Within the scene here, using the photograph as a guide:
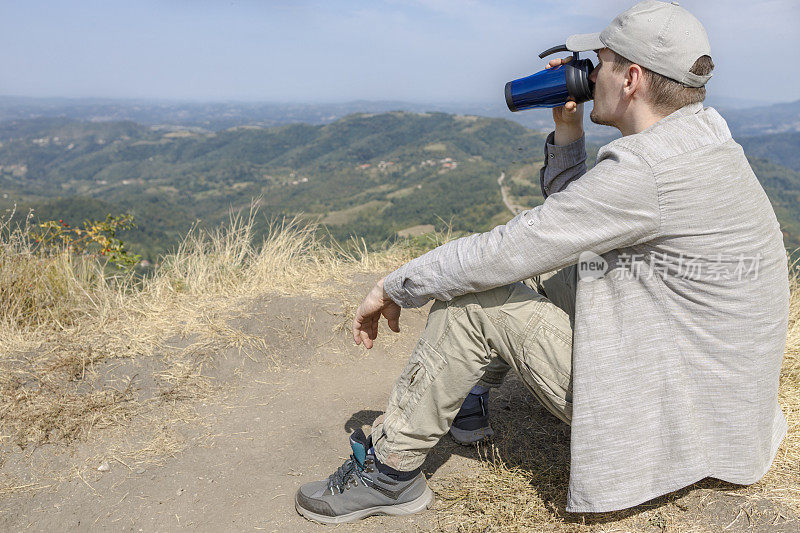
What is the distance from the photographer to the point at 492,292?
59.7 inches

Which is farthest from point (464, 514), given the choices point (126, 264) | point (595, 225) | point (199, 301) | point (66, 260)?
point (126, 264)

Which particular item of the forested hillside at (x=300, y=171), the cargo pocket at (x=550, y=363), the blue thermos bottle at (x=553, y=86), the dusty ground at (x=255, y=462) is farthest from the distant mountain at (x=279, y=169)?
the cargo pocket at (x=550, y=363)

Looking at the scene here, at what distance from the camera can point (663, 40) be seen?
51.1 inches

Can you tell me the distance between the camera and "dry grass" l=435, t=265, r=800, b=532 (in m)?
1.58

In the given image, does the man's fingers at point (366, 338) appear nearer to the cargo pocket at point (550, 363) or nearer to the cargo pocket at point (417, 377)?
the cargo pocket at point (417, 377)

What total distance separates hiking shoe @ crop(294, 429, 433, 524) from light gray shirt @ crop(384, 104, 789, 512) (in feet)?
1.98

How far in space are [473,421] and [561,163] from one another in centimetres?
116

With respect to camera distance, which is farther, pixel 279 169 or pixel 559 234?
pixel 279 169

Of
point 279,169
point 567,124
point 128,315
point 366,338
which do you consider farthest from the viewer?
point 279,169

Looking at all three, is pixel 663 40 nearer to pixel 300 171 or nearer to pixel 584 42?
pixel 584 42

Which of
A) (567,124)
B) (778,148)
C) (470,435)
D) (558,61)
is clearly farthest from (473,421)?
(778,148)

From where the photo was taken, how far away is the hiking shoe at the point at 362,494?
1.76 meters

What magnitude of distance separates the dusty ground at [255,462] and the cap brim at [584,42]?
55.4 inches

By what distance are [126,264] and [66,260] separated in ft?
3.54
